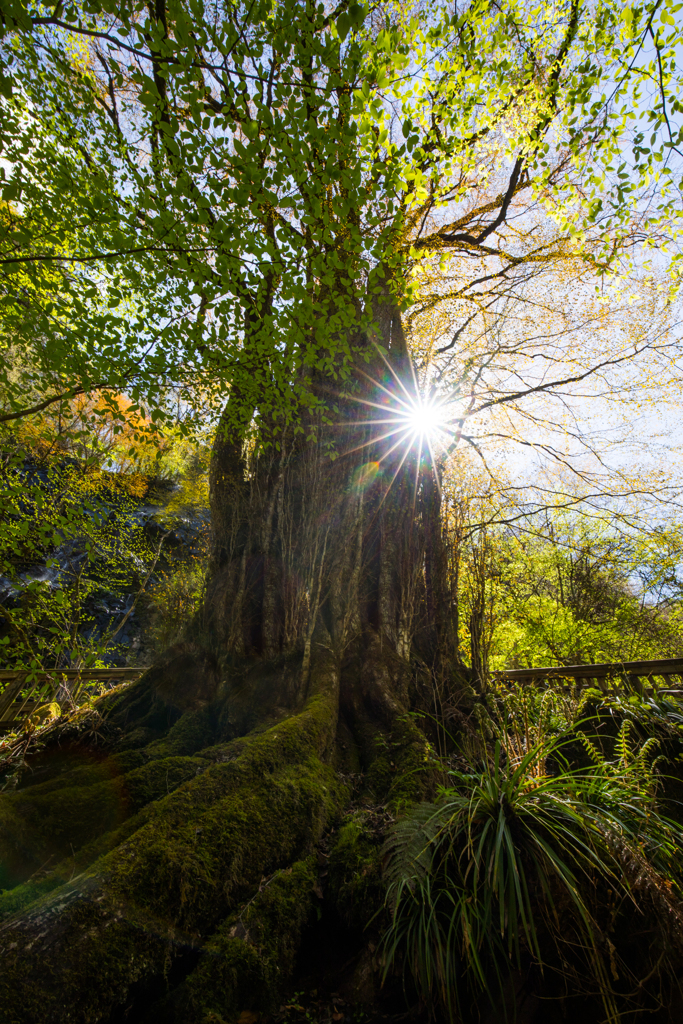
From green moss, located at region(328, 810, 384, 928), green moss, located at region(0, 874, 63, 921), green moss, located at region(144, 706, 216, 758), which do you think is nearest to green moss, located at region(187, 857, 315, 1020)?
green moss, located at region(328, 810, 384, 928)

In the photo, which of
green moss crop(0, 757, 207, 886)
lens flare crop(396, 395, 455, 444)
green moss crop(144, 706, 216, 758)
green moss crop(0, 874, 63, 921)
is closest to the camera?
green moss crop(0, 874, 63, 921)

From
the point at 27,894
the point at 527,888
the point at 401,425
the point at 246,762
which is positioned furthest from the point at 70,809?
the point at 401,425

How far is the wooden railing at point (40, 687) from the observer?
15.2ft

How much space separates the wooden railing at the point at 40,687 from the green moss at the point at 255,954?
3739 mm

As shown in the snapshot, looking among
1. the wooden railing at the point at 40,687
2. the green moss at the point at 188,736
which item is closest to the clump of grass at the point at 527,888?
the green moss at the point at 188,736

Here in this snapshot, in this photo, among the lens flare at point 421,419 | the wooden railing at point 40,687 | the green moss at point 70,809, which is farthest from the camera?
the lens flare at point 421,419

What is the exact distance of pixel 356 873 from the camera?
2031mm

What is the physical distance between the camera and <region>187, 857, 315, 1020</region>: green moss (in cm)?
150

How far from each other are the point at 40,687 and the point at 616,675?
24.5ft

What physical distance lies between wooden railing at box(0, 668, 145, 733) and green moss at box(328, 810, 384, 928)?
3.76 meters

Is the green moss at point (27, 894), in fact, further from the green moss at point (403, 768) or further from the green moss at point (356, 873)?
the green moss at point (403, 768)

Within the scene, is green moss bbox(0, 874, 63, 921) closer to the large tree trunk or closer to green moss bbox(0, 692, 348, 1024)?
the large tree trunk

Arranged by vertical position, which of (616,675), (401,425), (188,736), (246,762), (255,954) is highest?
(401,425)

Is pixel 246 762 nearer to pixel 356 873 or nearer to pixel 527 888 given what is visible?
pixel 356 873
